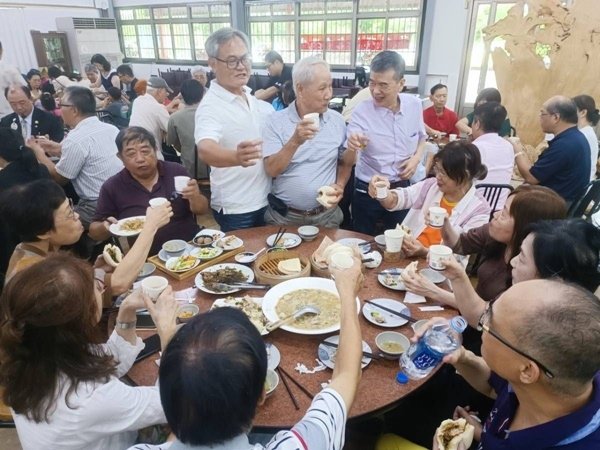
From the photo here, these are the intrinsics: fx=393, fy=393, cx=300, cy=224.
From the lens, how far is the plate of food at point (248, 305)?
5.40 ft

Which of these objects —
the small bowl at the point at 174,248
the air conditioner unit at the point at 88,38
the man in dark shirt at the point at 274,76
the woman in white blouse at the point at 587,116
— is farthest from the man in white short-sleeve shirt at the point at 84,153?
the air conditioner unit at the point at 88,38

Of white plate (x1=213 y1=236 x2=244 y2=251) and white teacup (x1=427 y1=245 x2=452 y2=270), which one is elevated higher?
white teacup (x1=427 y1=245 x2=452 y2=270)

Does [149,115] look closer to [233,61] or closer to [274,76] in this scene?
[233,61]

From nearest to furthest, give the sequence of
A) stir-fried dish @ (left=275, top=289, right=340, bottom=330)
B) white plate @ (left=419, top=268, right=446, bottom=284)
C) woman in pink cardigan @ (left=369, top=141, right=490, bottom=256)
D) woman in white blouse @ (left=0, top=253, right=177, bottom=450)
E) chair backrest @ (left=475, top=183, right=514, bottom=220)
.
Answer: woman in white blouse @ (left=0, top=253, right=177, bottom=450), stir-fried dish @ (left=275, top=289, right=340, bottom=330), white plate @ (left=419, top=268, right=446, bottom=284), woman in pink cardigan @ (left=369, top=141, right=490, bottom=256), chair backrest @ (left=475, top=183, right=514, bottom=220)

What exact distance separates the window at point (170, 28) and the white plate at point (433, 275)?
10798mm

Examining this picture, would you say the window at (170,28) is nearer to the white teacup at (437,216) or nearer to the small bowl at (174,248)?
the small bowl at (174,248)

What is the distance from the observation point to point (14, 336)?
3.76ft

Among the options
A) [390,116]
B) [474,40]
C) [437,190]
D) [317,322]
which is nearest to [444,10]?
[474,40]

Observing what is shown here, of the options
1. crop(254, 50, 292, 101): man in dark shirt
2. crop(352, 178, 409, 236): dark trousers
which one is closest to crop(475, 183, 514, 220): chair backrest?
crop(352, 178, 409, 236): dark trousers

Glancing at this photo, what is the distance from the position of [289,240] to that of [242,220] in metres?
0.51

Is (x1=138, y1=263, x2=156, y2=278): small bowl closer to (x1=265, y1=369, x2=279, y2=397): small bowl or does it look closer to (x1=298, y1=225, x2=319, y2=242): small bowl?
(x1=298, y1=225, x2=319, y2=242): small bowl

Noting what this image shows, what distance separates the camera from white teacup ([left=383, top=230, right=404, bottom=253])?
2066mm

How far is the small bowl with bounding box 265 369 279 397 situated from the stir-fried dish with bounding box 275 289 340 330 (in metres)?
0.26

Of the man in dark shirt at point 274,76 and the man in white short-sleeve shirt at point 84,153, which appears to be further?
the man in dark shirt at point 274,76
